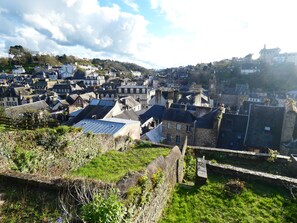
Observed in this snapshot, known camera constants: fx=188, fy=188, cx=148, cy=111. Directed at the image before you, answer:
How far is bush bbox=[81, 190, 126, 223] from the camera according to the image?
137 inches

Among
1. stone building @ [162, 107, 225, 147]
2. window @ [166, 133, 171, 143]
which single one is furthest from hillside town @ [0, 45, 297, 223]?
stone building @ [162, 107, 225, 147]

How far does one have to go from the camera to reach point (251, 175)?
8.08 metres

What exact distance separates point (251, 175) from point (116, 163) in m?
6.49

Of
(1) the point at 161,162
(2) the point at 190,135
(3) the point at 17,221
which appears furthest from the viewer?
(2) the point at 190,135

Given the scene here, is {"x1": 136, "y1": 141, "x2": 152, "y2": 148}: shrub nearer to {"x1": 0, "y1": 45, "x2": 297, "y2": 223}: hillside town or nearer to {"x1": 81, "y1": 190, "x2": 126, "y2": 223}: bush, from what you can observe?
{"x1": 0, "y1": 45, "x2": 297, "y2": 223}: hillside town

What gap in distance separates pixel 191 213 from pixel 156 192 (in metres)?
1.59

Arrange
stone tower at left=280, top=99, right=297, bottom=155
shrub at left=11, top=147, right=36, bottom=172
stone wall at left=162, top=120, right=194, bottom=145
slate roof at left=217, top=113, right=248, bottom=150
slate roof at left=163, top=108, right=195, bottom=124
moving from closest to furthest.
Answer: shrub at left=11, top=147, right=36, bottom=172 < stone tower at left=280, top=99, right=297, bottom=155 < slate roof at left=217, top=113, right=248, bottom=150 < stone wall at left=162, top=120, right=194, bottom=145 < slate roof at left=163, top=108, right=195, bottom=124

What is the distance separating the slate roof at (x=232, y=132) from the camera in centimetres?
1867

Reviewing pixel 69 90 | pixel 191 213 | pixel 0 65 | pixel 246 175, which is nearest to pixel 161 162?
pixel 191 213

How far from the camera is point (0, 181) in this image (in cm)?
630

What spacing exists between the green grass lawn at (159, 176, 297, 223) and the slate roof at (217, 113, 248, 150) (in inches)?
454

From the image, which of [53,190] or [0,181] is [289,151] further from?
[0,181]

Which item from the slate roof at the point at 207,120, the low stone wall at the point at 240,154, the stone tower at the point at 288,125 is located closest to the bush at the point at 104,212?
the low stone wall at the point at 240,154

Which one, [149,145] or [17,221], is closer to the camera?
[17,221]
